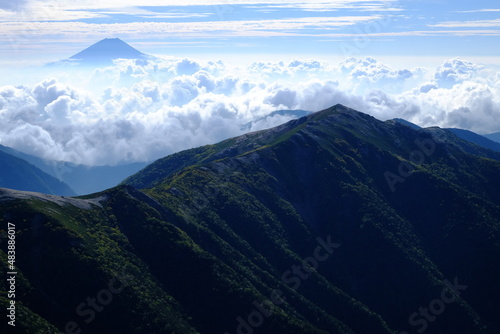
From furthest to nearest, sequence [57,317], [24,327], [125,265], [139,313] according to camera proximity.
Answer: [125,265] < [139,313] < [57,317] < [24,327]

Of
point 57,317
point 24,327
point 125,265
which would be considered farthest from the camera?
point 125,265

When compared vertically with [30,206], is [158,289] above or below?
below

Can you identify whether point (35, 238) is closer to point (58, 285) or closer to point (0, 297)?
point (58, 285)

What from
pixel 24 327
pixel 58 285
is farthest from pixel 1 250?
pixel 24 327

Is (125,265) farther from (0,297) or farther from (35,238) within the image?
(0,297)

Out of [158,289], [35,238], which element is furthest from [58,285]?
[158,289]

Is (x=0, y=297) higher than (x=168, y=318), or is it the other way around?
(x=0, y=297)

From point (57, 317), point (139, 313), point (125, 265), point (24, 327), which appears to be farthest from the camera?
point (125, 265)

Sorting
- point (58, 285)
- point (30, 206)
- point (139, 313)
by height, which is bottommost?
point (139, 313)

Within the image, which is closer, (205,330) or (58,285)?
(58,285)
